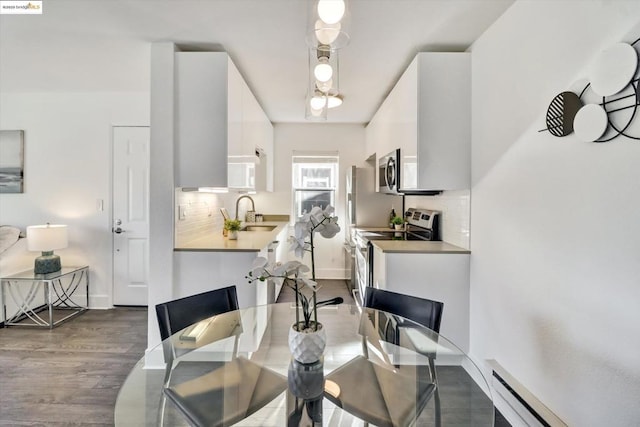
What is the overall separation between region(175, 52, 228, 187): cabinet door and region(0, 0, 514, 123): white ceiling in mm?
162

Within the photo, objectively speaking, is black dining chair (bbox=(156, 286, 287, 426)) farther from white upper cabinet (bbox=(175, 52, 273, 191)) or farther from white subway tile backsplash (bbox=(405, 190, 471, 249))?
white subway tile backsplash (bbox=(405, 190, 471, 249))

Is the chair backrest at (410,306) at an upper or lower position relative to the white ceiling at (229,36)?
lower

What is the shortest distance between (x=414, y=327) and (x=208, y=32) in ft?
7.84

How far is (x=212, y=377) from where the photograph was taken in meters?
1.45

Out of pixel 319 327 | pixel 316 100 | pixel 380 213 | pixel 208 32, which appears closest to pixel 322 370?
pixel 319 327

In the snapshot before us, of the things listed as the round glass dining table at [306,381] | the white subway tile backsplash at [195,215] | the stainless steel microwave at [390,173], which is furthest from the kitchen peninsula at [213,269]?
the stainless steel microwave at [390,173]

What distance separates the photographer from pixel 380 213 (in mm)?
4180

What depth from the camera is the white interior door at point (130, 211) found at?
3.46m

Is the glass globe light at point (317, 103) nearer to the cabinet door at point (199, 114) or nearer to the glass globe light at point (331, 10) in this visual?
the cabinet door at point (199, 114)

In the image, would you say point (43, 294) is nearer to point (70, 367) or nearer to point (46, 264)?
point (46, 264)

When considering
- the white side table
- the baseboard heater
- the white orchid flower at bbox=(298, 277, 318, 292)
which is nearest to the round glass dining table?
the baseboard heater

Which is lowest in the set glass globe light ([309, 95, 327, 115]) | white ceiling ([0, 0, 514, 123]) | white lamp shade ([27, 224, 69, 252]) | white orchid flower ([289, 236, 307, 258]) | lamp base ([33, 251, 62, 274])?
lamp base ([33, 251, 62, 274])

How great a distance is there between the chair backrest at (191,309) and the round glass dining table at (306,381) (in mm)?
39

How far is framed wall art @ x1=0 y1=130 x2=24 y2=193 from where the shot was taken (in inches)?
→ 133
